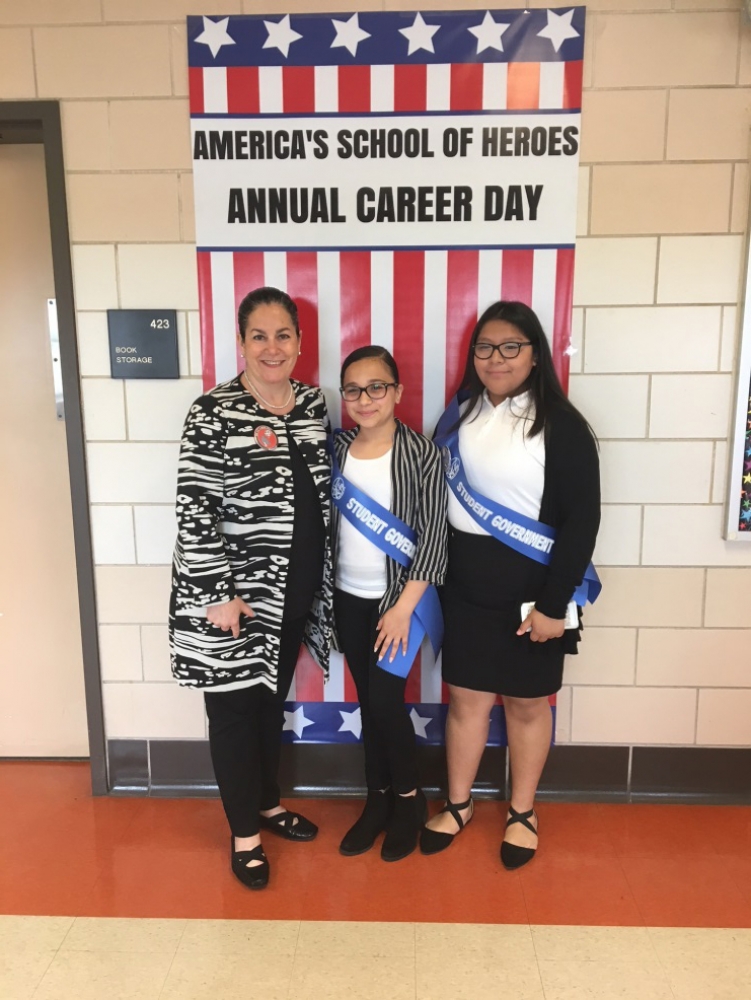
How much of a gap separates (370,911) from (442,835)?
344 millimetres

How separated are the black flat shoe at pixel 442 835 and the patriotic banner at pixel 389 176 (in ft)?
4.05

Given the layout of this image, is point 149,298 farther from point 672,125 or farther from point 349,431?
point 672,125

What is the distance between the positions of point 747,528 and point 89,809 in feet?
7.65

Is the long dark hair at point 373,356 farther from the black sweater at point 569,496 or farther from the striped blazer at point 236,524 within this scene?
the black sweater at point 569,496

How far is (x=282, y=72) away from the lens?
2.07 metres

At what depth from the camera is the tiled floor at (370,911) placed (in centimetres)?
166

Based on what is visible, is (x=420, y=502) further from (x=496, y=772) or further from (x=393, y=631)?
(x=496, y=772)

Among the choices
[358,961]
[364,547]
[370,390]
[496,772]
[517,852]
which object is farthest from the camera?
[496,772]

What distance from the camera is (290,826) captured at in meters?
2.17

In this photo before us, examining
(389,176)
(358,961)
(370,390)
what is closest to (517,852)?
(358,961)

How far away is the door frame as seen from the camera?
6.89ft

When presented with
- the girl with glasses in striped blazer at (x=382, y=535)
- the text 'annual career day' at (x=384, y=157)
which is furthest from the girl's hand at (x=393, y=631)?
the text 'annual career day' at (x=384, y=157)

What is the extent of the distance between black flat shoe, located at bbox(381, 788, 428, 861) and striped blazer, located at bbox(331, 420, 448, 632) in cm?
67

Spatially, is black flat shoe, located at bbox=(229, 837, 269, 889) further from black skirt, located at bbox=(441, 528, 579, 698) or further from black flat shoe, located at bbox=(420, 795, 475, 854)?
black skirt, located at bbox=(441, 528, 579, 698)
